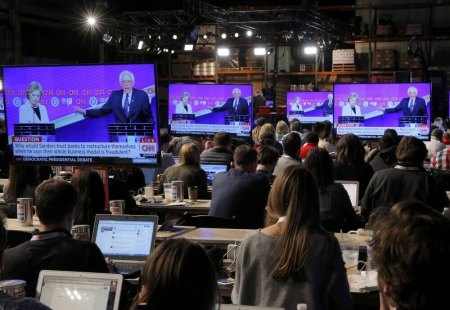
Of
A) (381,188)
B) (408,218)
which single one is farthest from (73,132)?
(408,218)

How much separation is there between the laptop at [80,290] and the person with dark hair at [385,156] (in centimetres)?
584

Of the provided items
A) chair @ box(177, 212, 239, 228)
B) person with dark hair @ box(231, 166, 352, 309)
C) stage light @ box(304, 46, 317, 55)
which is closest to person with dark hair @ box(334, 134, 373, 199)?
chair @ box(177, 212, 239, 228)

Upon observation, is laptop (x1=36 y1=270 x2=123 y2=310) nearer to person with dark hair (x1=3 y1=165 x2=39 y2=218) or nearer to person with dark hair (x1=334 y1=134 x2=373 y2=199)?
person with dark hair (x1=3 y1=165 x2=39 y2=218)

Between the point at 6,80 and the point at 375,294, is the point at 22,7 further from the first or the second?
the point at 375,294

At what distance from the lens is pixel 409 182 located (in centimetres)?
611

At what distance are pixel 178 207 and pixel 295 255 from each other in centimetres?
377

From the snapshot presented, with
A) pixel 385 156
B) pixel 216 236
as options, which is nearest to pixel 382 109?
pixel 385 156

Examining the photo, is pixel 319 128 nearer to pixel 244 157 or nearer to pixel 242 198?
pixel 244 157

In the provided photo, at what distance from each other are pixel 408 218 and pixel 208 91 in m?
8.87

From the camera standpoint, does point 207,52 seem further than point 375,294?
Yes

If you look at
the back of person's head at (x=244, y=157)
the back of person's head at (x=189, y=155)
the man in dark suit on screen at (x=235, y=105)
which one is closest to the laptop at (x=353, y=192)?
the back of person's head at (x=244, y=157)

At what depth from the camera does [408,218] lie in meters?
1.64

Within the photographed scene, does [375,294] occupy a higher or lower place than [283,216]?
lower

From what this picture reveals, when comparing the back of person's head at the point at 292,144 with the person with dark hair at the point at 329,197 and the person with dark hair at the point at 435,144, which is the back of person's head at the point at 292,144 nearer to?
the person with dark hair at the point at 329,197
